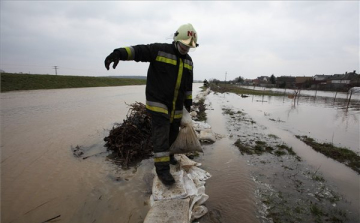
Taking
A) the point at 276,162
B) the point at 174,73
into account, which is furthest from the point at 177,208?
the point at 276,162

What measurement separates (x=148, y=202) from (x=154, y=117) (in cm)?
107

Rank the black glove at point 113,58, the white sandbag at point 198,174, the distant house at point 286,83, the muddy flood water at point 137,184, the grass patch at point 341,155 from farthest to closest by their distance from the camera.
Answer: the distant house at point 286,83 < the grass patch at point 341,155 < the white sandbag at point 198,174 < the muddy flood water at point 137,184 < the black glove at point 113,58

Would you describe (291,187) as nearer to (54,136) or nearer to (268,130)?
(268,130)

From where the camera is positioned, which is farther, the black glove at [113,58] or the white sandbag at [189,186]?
the white sandbag at [189,186]

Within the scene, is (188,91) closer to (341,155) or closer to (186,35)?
(186,35)

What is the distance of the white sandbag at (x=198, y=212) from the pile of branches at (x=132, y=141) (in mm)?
1568

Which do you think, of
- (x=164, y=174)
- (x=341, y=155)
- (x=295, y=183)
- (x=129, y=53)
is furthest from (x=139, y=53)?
(x=341, y=155)

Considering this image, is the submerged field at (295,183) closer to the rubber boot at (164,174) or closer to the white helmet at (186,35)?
the rubber boot at (164,174)

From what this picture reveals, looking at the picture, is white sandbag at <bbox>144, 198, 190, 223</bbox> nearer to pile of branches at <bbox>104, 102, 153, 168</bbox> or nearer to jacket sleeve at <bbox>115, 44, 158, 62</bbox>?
pile of branches at <bbox>104, 102, 153, 168</bbox>

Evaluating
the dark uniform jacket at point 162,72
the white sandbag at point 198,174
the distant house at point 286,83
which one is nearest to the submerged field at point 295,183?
the white sandbag at point 198,174

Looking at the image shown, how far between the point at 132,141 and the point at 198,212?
7.20 feet

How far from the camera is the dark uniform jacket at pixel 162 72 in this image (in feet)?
7.00

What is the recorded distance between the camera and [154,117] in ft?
7.39

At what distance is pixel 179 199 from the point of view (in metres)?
2.08
